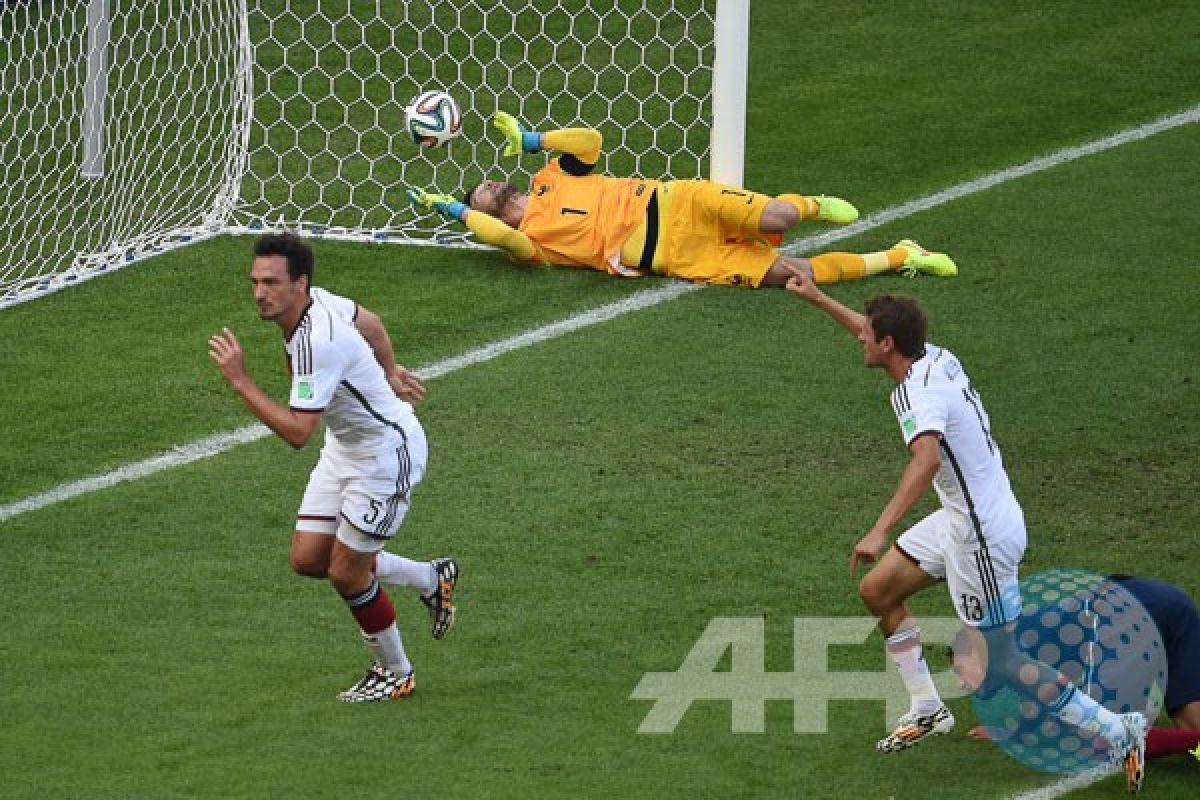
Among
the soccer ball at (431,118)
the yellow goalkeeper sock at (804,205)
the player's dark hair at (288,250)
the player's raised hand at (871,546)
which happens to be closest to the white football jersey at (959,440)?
the player's raised hand at (871,546)

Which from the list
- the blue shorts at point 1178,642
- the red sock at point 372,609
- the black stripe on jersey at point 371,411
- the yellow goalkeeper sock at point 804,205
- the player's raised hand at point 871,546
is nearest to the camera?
the player's raised hand at point 871,546

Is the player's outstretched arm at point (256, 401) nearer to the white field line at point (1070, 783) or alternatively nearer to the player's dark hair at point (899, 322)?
the player's dark hair at point (899, 322)

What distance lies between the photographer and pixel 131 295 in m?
12.0

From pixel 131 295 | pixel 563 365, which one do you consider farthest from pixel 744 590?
pixel 131 295

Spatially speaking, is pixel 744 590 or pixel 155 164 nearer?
pixel 744 590

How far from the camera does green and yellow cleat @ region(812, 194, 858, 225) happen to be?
39.6 ft

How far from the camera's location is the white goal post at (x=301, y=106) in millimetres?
12773

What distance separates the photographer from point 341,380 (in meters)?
7.41

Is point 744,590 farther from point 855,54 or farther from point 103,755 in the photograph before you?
point 855,54

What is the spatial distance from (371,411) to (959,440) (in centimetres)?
205

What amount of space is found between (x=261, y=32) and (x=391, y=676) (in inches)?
322

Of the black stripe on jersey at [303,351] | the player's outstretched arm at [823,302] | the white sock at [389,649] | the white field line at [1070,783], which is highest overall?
the player's outstretched arm at [823,302]

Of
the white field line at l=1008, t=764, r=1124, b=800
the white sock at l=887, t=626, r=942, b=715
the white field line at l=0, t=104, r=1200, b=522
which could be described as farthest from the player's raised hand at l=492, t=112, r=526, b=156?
the white field line at l=1008, t=764, r=1124, b=800

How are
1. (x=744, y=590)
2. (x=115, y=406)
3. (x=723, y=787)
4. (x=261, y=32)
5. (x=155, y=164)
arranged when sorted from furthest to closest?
(x=261, y=32)
(x=155, y=164)
(x=115, y=406)
(x=744, y=590)
(x=723, y=787)
